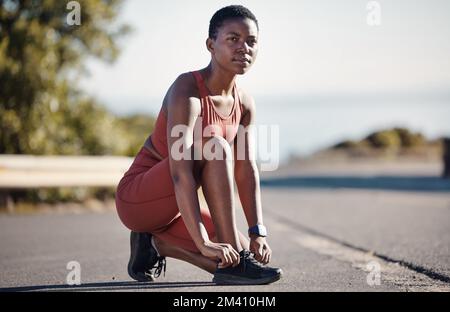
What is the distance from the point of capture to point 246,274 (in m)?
4.06

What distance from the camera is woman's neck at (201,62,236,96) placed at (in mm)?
4324

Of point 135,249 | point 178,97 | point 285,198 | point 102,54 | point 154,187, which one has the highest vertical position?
point 102,54

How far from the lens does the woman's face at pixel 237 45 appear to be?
416 centimetres

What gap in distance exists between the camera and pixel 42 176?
32.1 feet

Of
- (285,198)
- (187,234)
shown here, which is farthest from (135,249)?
(285,198)

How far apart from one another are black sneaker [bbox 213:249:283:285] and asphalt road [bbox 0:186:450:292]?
5 cm

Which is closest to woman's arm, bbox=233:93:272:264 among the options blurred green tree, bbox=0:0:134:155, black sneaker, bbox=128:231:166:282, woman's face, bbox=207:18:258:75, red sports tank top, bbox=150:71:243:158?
red sports tank top, bbox=150:71:243:158

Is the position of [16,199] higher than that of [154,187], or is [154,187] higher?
[154,187]

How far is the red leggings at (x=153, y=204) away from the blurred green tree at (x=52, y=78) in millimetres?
6740

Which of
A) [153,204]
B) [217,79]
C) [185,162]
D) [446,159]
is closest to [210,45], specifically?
[217,79]

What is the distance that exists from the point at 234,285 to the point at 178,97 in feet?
3.94

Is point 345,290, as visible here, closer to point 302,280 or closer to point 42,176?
point 302,280

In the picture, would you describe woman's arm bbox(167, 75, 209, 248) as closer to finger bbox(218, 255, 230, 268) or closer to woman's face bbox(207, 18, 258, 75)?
finger bbox(218, 255, 230, 268)

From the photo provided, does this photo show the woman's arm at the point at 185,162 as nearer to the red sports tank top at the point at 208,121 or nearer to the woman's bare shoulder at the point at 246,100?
the red sports tank top at the point at 208,121
